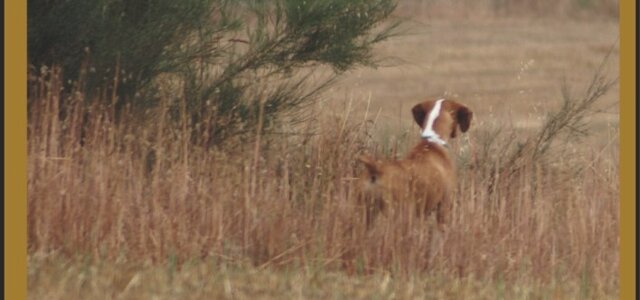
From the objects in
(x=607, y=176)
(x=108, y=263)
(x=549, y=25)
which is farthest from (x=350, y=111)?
(x=549, y=25)

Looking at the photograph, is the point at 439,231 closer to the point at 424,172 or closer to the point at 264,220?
the point at 424,172

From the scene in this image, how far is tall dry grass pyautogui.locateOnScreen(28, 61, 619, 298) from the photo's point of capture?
10.2 meters

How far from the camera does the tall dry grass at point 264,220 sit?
10.2 m

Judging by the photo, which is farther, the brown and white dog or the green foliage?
the green foliage

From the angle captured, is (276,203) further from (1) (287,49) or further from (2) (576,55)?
(2) (576,55)

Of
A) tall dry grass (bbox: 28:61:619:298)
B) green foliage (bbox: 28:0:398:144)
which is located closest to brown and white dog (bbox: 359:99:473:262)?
tall dry grass (bbox: 28:61:619:298)

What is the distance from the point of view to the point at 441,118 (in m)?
11.5

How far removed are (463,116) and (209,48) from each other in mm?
2823

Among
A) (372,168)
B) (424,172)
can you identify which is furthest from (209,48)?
(372,168)

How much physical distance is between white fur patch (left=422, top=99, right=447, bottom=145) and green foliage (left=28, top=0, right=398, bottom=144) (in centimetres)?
180

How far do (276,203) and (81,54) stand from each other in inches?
115

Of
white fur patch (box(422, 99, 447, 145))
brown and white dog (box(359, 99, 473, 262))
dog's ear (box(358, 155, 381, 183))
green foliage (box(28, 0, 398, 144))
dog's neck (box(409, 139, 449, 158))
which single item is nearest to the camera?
dog's ear (box(358, 155, 381, 183))

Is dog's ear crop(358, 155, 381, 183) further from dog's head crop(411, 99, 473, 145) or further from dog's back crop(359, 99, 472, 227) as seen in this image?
dog's head crop(411, 99, 473, 145)

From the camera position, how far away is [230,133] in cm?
1367
